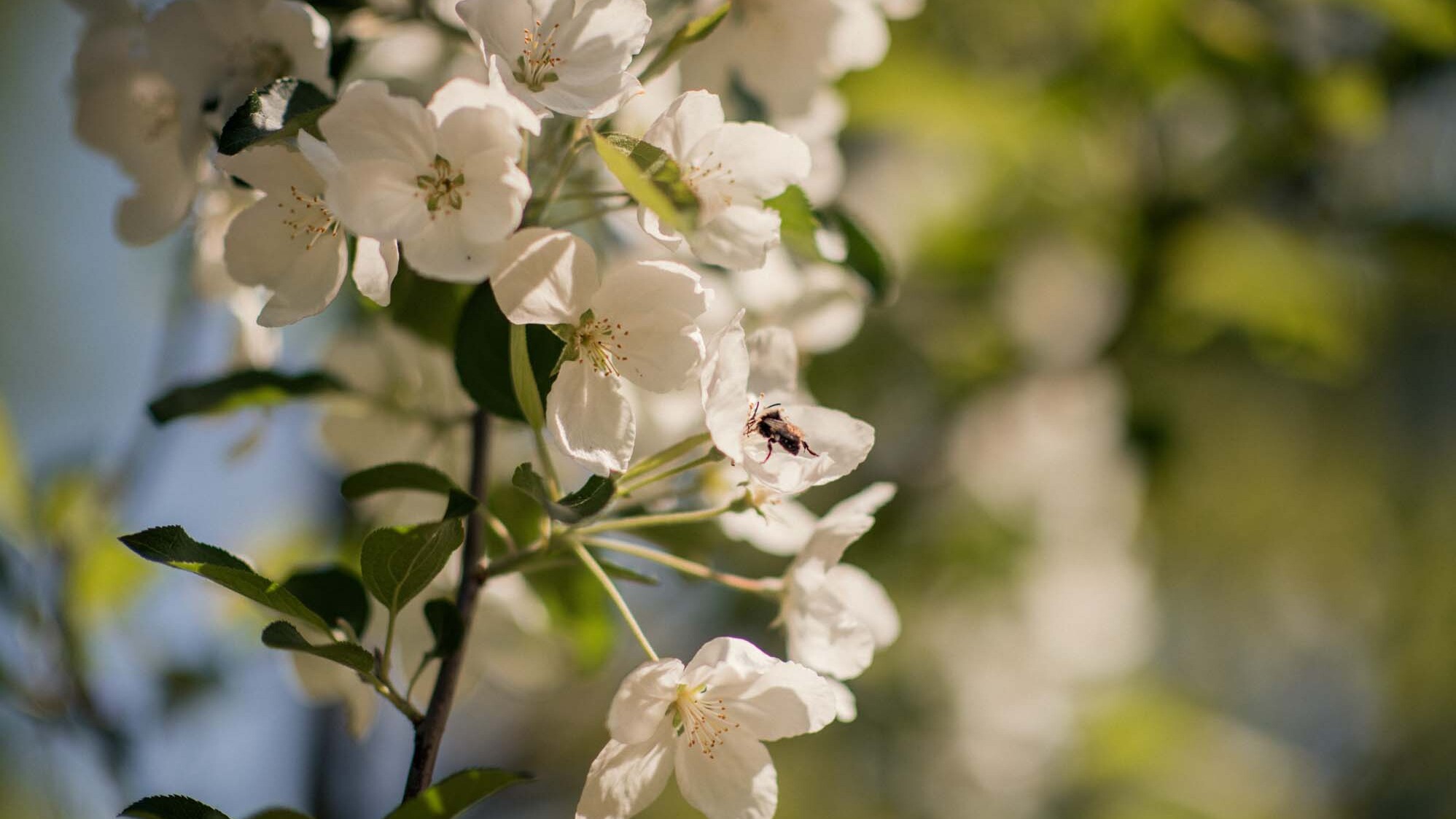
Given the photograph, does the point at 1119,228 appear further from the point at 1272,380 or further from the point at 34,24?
the point at 34,24

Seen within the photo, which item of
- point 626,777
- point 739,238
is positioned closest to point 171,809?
point 626,777

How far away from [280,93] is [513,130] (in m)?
0.17

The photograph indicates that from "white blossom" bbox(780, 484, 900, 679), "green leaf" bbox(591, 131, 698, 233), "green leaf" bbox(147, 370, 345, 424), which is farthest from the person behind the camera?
"green leaf" bbox(147, 370, 345, 424)

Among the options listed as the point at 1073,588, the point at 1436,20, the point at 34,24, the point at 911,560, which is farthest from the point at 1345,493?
the point at 34,24

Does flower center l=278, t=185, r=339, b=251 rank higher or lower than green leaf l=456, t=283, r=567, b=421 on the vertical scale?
higher

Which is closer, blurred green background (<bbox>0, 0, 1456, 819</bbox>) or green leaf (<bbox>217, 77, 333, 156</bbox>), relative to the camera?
green leaf (<bbox>217, 77, 333, 156</bbox>)

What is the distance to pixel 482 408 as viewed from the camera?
72 cm

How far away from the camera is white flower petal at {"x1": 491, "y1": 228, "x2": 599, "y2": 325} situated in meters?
0.59

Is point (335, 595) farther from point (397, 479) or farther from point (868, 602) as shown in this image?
point (868, 602)

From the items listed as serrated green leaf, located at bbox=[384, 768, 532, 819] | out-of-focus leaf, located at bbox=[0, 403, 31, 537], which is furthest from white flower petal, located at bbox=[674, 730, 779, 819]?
out-of-focus leaf, located at bbox=[0, 403, 31, 537]

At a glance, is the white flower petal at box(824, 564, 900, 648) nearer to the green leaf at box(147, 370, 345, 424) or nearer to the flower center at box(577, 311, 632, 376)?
the flower center at box(577, 311, 632, 376)

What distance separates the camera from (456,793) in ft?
1.88

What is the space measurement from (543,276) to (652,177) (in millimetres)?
86

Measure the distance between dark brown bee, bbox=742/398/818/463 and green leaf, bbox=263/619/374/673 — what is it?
10.5 inches
